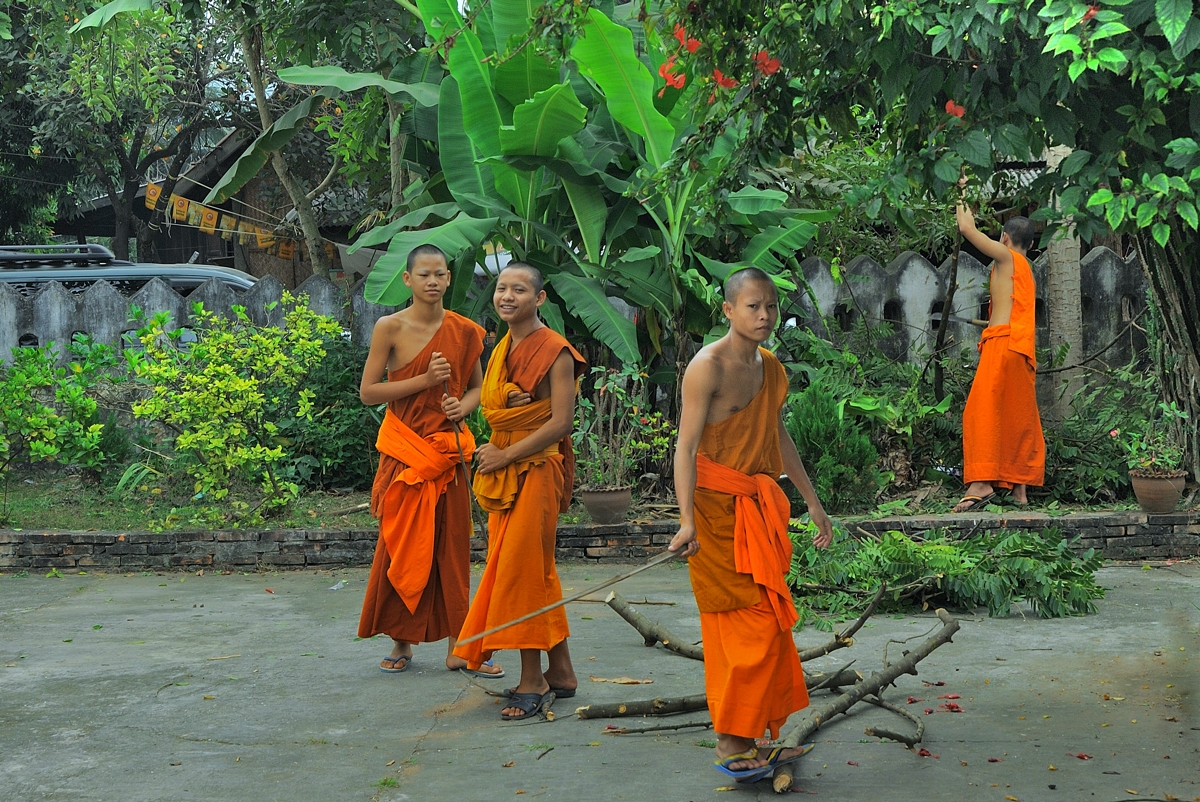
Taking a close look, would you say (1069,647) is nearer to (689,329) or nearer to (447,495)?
(447,495)

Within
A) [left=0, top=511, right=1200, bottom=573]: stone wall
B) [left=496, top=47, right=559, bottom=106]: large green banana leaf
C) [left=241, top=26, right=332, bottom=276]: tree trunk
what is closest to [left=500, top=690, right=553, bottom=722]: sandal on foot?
[left=0, top=511, right=1200, bottom=573]: stone wall

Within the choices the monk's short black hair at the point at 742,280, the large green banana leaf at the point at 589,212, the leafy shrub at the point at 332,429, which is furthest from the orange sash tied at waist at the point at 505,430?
the leafy shrub at the point at 332,429

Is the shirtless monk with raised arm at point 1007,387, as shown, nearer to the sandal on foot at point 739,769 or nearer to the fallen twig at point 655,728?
the fallen twig at point 655,728

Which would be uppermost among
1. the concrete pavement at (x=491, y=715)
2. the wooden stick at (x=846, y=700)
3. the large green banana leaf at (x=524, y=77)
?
the large green banana leaf at (x=524, y=77)

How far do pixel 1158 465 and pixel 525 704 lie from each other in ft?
16.6

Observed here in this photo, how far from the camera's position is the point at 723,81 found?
4191 mm

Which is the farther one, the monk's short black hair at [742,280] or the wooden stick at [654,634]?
the wooden stick at [654,634]

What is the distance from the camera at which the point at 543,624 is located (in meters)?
4.87

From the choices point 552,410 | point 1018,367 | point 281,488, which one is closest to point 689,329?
point 1018,367

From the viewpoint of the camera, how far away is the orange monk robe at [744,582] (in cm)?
401

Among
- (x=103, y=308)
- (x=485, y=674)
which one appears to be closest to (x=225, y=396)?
(x=103, y=308)

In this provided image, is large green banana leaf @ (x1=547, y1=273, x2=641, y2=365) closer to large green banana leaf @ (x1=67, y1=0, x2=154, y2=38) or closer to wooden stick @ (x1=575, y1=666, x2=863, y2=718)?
wooden stick @ (x1=575, y1=666, x2=863, y2=718)

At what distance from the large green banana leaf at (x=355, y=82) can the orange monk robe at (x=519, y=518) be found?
3889 millimetres

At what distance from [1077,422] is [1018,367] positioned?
154 centimetres
